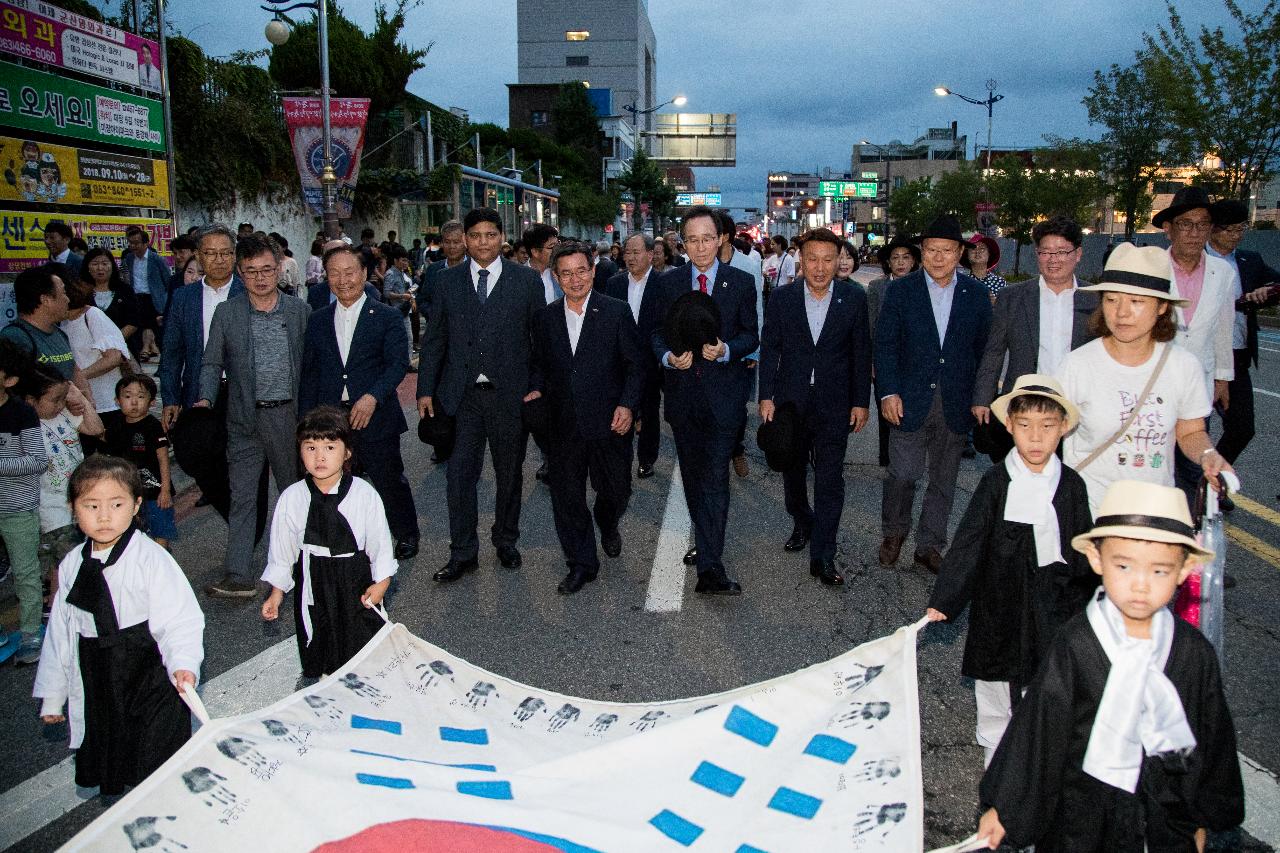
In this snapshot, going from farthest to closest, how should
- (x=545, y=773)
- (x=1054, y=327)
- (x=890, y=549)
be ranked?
(x=890, y=549), (x=1054, y=327), (x=545, y=773)

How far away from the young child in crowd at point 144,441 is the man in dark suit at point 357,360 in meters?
0.91

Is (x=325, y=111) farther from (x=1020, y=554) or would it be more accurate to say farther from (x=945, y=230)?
(x=1020, y=554)

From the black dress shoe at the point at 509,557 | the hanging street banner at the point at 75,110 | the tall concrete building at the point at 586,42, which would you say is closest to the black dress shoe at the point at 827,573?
the black dress shoe at the point at 509,557

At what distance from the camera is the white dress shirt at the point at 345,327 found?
20.0ft

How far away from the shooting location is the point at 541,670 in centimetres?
480

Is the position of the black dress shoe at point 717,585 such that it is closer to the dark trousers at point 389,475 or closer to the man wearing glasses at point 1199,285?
the dark trousers at point 389,475

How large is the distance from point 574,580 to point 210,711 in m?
2.21

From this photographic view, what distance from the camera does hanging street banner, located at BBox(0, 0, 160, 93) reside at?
12.9 meters

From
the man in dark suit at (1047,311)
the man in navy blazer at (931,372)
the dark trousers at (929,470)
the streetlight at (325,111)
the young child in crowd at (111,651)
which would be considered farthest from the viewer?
the streetlight at (325,111)

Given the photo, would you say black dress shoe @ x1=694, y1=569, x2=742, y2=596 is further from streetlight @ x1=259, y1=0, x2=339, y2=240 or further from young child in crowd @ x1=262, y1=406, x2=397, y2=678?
streetlight @ x1=259, y1=0, x2=339, y2=240

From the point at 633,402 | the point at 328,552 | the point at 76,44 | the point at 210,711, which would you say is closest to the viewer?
the point at 328,552

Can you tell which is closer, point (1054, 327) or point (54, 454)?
point (54, 454)

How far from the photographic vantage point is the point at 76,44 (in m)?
14.0

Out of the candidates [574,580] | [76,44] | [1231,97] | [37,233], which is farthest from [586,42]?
[574,580]
